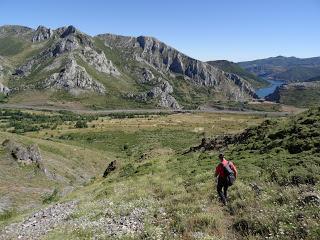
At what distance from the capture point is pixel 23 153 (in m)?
58.6

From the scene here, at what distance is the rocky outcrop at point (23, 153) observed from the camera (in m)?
58.2

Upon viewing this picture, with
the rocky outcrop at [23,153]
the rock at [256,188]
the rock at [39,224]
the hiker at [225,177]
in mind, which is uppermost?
the hiker at [225,177]

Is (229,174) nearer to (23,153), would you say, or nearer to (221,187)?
(221,187)

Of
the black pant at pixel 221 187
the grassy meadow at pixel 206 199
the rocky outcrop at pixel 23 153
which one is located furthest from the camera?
the rocky outcrop at pixel 23 153

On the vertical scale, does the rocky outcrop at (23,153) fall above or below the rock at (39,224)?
below

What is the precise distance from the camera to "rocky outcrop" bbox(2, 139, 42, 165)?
2292 inches

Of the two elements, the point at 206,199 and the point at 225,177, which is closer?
the point at 225,177

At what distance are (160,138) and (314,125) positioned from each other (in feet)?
388

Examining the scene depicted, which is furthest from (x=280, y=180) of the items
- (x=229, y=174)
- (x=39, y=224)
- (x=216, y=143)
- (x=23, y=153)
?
(x=23, y=153)

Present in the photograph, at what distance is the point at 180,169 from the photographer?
115 ft

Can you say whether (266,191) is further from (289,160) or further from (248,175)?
(289,160)

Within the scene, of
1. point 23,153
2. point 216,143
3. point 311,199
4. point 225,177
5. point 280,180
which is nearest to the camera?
point 311,199

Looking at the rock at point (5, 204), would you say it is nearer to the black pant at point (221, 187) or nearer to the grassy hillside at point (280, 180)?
the grassy hillside at point (280, 180)

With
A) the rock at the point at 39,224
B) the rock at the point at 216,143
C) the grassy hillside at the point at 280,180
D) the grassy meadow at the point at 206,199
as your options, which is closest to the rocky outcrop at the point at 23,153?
the grassy meadow at the point at 206,199
